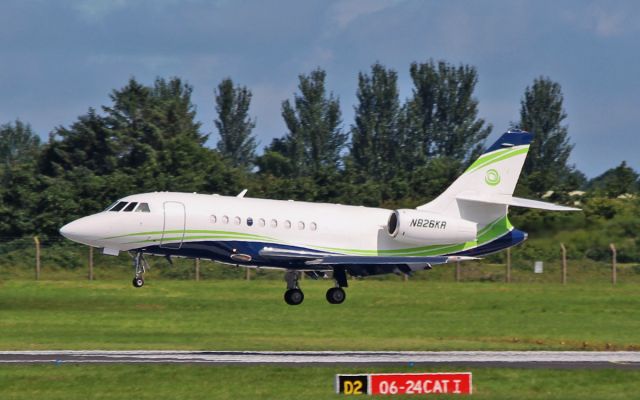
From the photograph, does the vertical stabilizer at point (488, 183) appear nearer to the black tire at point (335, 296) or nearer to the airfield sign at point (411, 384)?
the black tire at point (335, 296)

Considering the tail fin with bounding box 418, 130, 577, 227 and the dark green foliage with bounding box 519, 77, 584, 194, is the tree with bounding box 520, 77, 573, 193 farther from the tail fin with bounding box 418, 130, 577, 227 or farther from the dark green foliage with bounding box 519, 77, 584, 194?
the tail fin with bounding box 418, 130, 577, 227

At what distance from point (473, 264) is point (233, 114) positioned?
61.8 metres

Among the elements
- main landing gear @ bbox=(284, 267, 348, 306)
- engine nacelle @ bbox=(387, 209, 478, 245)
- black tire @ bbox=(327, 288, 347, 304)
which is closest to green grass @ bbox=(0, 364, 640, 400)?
main landing gear @ bbox=(284, 267, 348, 306)

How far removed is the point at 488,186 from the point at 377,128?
70.8m

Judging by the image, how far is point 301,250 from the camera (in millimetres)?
47406

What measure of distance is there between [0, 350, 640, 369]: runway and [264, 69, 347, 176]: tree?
6889cm

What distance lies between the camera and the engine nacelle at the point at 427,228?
48.5 metres

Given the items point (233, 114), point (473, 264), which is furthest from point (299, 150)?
point (473, 264)

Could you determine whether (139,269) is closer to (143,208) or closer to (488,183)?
(143,208)

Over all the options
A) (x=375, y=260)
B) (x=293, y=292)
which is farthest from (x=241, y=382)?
(x=375, y=260)

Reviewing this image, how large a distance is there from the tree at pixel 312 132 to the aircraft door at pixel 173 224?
235ft

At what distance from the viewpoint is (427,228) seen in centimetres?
4894

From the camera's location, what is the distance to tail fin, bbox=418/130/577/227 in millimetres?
49844

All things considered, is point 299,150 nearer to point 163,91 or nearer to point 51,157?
point 163,91
